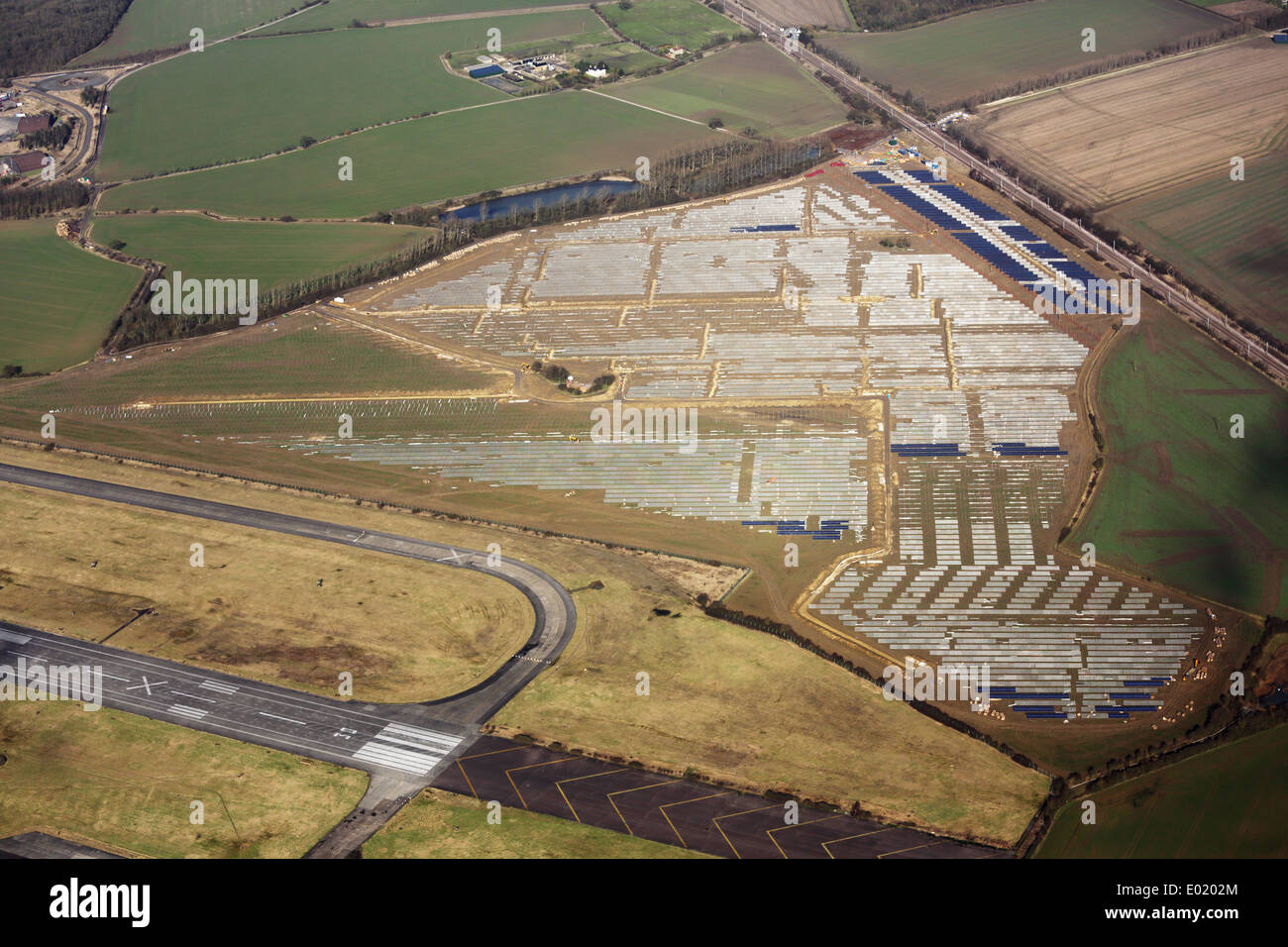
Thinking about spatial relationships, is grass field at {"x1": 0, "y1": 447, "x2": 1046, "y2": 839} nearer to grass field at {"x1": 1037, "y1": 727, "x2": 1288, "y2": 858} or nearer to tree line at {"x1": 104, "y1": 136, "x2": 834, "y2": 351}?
grass field at {"x1": 1037, "y1": 727, "x2": 1288, "y2": 858}

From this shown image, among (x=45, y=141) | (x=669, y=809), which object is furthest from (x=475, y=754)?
(x=45, y=141)

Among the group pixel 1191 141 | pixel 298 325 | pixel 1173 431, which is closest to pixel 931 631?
pixel 1173 431

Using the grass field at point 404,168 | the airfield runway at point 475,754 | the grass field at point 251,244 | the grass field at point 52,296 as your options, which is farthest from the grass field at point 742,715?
the grass field at point 404,168

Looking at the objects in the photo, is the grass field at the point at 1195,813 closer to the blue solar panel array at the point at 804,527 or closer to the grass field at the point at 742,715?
the grass field at the point at 742,715

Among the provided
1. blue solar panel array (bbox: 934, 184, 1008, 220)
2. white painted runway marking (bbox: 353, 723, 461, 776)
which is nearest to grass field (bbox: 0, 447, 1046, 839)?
white painted runway marking (bbox: 353, 723, 461, 776)

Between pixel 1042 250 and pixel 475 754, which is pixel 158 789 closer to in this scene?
pixel 475 754

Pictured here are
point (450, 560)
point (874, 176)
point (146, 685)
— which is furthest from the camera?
point (874, 176)
